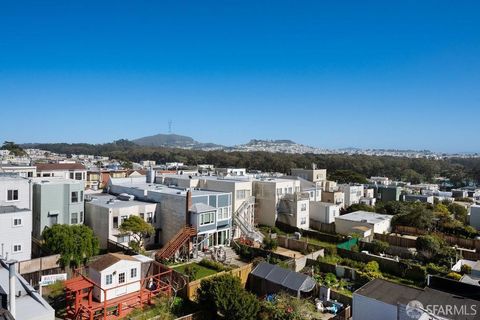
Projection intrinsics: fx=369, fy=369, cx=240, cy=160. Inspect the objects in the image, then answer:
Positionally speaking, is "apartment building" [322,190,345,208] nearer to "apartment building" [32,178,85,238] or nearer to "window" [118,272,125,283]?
"apartment building" [32,178,85,238]

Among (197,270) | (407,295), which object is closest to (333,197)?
(197,270)

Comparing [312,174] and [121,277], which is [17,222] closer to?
[121,277]

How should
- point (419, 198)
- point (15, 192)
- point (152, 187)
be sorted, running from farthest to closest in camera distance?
point (419, 198), point (152, 187), point (15, 192)

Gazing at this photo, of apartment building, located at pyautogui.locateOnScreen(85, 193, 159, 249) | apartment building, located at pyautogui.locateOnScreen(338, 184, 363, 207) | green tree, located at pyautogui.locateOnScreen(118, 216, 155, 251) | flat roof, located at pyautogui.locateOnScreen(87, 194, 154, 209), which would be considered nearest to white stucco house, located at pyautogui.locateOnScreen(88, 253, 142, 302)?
green tree, located at pyautogui.locateOnScreen(118, 216, 155, 251)

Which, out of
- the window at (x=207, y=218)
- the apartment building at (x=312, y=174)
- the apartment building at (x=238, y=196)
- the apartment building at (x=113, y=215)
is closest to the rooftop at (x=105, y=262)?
the apartment building at (x=113, y=215)

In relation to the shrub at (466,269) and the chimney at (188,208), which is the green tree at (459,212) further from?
the chimney at (188,208)
